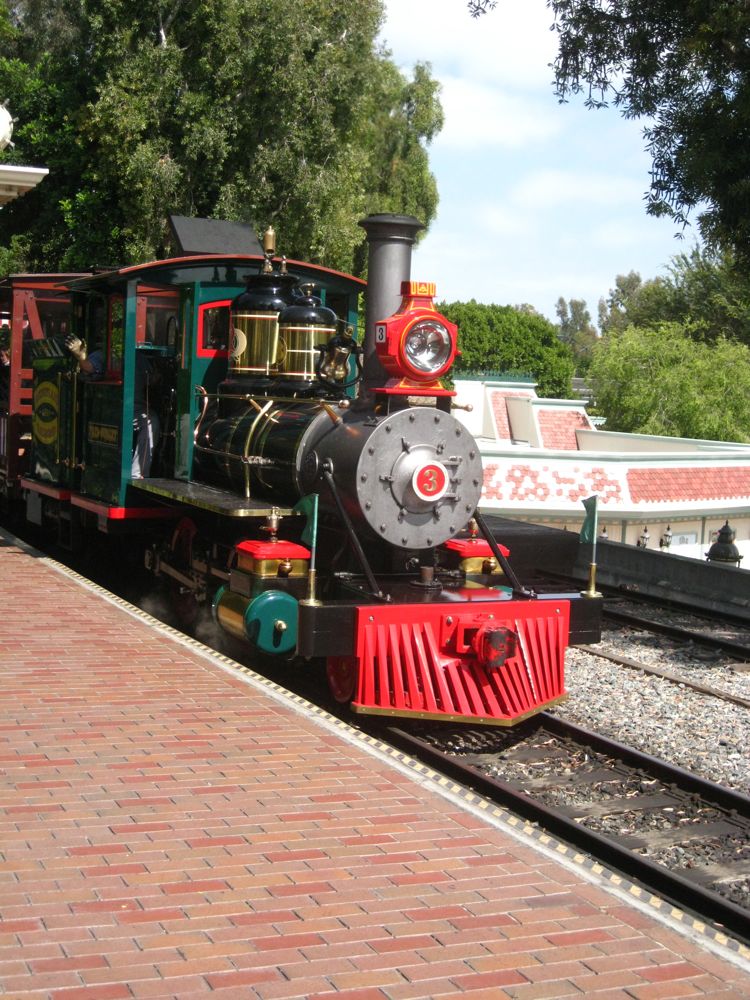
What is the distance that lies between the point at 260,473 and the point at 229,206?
1859 centimetres

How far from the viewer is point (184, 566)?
917 cm

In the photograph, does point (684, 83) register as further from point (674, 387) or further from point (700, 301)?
point (700, 301)

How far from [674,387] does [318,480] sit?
90.8ft

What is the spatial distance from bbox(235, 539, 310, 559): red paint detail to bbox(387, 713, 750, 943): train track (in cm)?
123

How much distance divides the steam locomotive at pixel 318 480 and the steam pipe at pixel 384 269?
0.01 metres

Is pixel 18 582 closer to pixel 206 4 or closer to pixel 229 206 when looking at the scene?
pixel 229 206

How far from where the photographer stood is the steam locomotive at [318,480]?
6.82 m

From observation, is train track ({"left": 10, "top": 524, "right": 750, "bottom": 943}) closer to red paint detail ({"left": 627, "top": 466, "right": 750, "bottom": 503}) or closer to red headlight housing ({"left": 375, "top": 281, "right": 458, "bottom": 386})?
red headlight housing ({"left": 375, "top": 281, "right": 458, "bottom": 386})

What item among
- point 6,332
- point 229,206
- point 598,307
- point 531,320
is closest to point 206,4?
point 229,206

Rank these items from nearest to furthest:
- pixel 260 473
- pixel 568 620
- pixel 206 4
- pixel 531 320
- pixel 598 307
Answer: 1. pixel 568 620
2. pixel 260 473
3. pixel 206 4
4. pixel 531 320
5. pixel 598 307

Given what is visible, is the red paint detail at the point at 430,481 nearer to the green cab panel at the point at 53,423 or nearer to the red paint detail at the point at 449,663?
the red paint detail at the point at 449,663

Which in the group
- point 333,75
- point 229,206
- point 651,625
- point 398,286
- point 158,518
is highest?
point 333,75

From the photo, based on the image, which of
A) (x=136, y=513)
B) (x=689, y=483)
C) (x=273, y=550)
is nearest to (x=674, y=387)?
(x=689, y=483)

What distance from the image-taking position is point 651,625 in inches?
420
